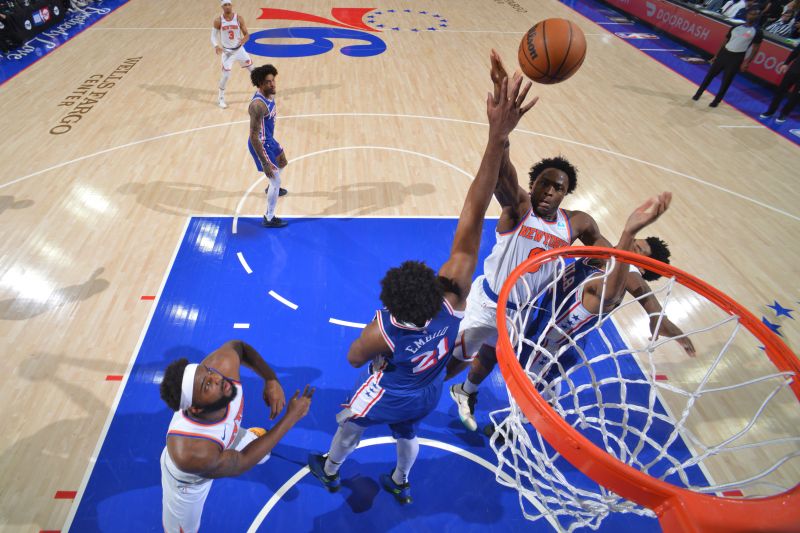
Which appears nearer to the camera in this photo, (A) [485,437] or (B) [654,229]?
(A) [485,437]

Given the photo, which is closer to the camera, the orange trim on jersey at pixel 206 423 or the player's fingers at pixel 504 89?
the player's fingers at pixel 504 89

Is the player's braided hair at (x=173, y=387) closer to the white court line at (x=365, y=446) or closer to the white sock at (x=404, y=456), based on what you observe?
the white court line at (x=365, y=446)

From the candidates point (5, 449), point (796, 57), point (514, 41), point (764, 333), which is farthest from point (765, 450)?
point (514, 41)

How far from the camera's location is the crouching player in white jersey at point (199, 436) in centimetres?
234

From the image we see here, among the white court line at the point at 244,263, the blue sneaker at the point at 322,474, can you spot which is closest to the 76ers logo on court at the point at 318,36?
the white court line at the point at 244,263

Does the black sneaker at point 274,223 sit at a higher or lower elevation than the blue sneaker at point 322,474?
higher

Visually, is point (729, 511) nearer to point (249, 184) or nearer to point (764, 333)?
point (764, 333)

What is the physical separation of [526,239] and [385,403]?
5.04ft

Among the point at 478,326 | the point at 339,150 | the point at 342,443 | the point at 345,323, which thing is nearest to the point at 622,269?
the point at 478,326

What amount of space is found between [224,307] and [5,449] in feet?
6.38

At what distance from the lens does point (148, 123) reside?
7.71 meters

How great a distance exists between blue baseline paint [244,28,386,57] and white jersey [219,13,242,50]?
→ 2513 millimetres

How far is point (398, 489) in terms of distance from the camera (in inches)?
128

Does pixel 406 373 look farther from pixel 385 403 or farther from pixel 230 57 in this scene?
pixel 230 57
